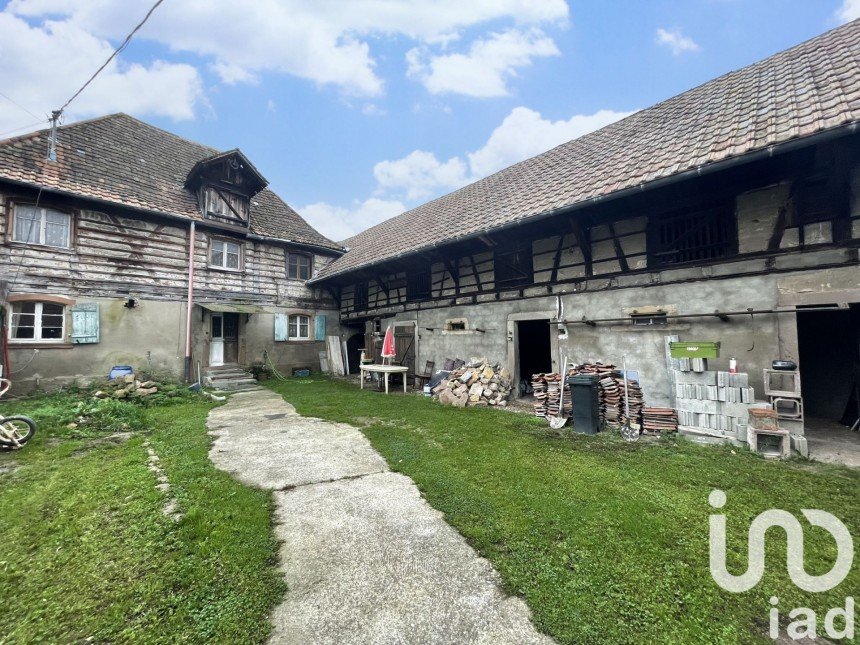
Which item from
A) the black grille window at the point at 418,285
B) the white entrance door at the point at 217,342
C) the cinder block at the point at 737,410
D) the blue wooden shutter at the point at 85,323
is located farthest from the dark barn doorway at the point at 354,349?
the cinder block at the point at 737,410

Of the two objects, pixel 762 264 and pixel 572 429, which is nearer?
pixel 762 264

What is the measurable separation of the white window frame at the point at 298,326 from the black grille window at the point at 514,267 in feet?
32.1

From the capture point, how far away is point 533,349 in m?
11.7

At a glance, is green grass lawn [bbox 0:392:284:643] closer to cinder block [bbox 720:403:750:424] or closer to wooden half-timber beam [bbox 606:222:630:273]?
cinder block [bbox 720:403:750:424]

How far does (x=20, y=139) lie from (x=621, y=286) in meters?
17.7

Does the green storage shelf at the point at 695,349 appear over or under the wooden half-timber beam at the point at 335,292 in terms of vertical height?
under

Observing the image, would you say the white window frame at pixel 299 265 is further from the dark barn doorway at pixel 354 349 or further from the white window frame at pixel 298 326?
the dark barn doorway at pixel 354 349

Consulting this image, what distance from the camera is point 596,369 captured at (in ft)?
24.2

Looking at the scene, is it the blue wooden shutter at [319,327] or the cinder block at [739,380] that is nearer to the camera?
the cinder block at [739,380]

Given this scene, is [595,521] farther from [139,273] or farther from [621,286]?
[139,273]

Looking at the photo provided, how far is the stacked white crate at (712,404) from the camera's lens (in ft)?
18.2

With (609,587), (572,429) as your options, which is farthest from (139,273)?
(609,587)

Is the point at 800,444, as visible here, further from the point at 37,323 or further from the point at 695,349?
the point at 37,323

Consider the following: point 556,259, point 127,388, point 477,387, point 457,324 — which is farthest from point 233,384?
point 556,259
